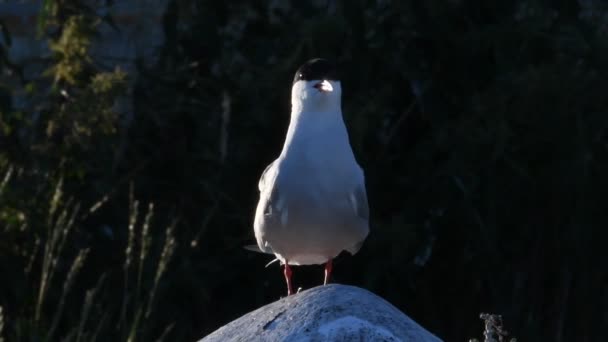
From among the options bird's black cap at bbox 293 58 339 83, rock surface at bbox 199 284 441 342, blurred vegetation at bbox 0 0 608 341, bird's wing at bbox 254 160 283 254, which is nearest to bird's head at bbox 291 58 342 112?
bird's black cap at bbox 293 58 339 83

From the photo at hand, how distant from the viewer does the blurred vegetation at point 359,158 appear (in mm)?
5910

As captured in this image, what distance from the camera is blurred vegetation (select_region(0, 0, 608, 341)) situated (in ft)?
19.4

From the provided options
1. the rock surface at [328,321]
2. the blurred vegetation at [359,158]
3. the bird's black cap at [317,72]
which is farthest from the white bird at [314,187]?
the blurred vegetation at [359,158]

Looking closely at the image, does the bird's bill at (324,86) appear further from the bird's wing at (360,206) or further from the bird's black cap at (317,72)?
the bird's wing at (360,206)

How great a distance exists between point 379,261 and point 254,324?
8.25 feet

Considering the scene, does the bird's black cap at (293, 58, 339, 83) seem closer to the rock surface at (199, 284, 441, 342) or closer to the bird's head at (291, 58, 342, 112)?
the bird's head at (291, 58, 342, 112)

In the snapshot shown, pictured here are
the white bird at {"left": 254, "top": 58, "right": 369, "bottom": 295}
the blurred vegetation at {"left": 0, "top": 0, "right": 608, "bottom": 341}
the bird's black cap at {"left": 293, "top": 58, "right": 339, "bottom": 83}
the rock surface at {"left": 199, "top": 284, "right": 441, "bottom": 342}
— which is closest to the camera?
the rock surface at {"left": 199, "top": 284, "right": 441, "bottom": 342}

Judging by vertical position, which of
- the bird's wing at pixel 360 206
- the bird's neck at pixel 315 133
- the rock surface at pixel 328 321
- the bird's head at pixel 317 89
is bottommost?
the rock surface at pixel 328 321

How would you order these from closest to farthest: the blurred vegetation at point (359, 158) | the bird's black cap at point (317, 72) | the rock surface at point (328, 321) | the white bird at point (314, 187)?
the rock surface at point (328, 321) → the white bird at point (314, 187) → the bird's black cap at point (317, 72) → the blurred vegetation at point (359, 158)

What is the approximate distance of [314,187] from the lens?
3.99 m

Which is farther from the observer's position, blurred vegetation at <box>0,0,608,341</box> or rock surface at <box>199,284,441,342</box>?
blurred vegetation at <box>0,0,608,341</box>

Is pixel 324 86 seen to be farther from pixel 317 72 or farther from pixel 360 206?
pixel 360 206

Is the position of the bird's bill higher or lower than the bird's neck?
higher

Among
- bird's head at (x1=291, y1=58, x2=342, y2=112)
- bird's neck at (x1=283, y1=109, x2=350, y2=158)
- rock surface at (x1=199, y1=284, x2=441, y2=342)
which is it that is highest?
bird's head at (x1=291, y1=58, x2=342, y2=112)
